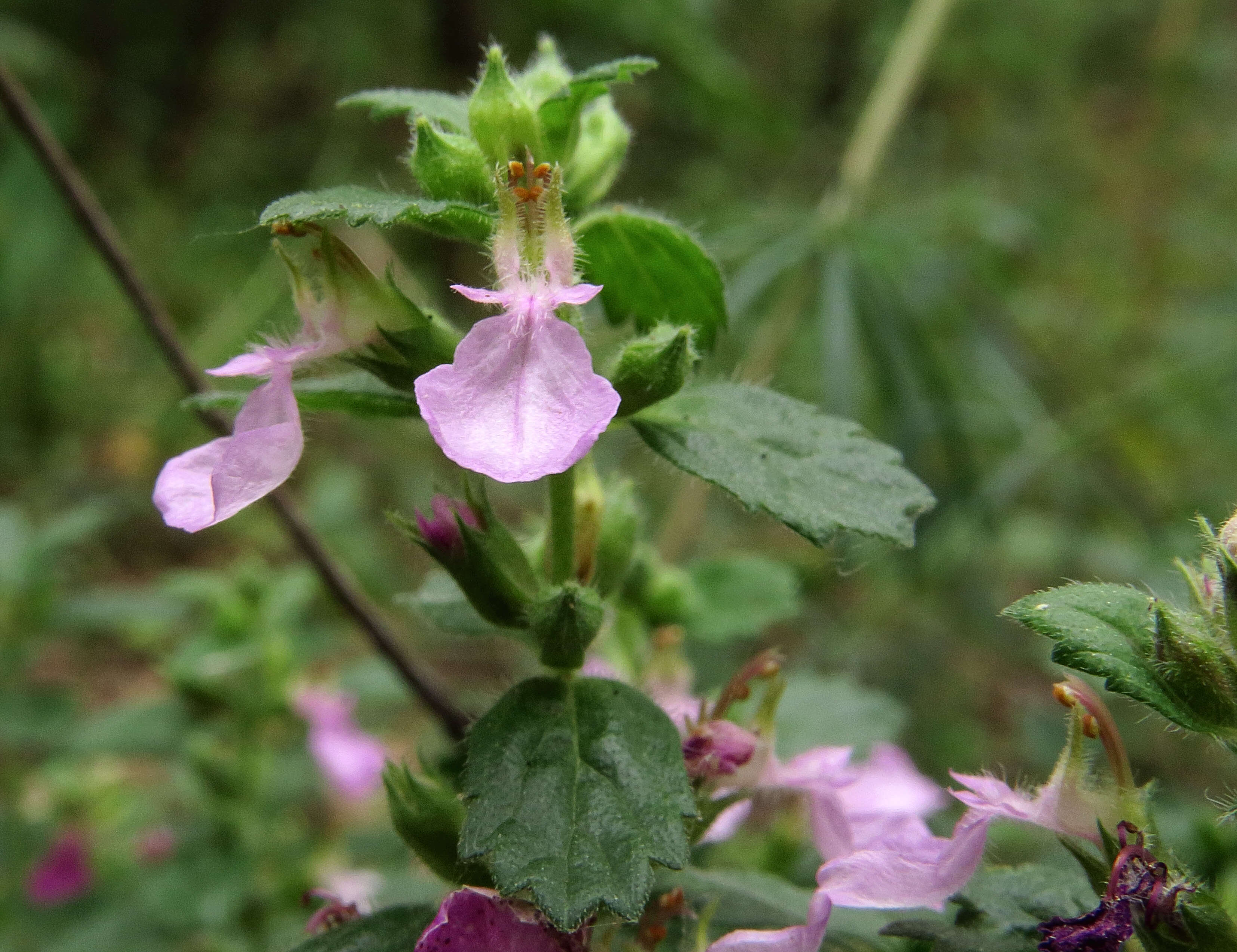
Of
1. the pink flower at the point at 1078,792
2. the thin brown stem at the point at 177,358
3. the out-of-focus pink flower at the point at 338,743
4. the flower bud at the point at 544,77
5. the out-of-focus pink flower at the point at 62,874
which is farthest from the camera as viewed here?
the out-of-focus pink flower at the point at 62,874

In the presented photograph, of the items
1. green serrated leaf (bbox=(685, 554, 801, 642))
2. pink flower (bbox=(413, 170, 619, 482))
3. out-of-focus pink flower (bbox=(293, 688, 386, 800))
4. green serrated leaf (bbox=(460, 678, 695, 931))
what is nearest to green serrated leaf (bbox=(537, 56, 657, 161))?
pink flower (bbox=(413, 170, 619, 482))

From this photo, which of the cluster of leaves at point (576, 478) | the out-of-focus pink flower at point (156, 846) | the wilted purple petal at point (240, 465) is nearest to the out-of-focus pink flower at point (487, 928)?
the cluster of leaves at point (576, 478)

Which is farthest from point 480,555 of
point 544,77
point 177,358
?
point 177,358

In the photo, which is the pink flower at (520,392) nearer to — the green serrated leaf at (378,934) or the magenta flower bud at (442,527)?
the magenta flower bud at (442,527)

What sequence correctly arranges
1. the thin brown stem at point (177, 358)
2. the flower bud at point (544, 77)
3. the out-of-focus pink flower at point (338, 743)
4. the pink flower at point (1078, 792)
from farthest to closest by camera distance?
the out-of-focus pink flower at point (338, 743) < the thin brown stem at point (177, 358) < the flower bud at point (544, 77) < the pink flower at point (1078, 792)

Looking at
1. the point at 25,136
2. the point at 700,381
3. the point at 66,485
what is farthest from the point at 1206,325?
the point at 66,485

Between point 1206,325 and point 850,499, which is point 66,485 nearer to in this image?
point 850,499

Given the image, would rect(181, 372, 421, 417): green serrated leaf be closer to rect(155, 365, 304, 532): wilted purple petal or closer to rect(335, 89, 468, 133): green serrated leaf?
rect(155, 365, 304, 532): wilted purple petal

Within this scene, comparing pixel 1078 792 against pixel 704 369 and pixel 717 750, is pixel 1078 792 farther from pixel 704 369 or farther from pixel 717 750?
pixel 704 369
